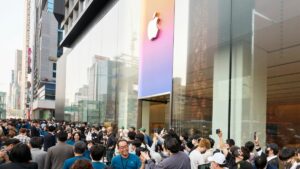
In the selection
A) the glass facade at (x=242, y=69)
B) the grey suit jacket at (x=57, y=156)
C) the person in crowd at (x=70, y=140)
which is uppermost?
the glass facade at (x=242, y=69)

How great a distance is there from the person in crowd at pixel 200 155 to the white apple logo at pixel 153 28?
10.6 m

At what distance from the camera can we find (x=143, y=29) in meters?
18.0

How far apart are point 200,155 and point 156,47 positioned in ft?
34.9

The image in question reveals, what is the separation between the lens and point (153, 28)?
54.3 ft

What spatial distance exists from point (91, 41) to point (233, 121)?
73.7 ft

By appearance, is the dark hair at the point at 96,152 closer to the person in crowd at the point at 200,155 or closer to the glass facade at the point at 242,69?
the person in crowd at the point at 200,155

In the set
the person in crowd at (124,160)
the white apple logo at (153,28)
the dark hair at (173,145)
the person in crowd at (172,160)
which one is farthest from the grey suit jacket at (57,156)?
the white apple logo at (153,28)

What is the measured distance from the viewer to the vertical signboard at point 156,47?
15.0 meters

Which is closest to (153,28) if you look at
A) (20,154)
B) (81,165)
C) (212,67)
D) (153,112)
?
(153,112)

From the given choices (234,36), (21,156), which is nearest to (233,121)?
(234,36)

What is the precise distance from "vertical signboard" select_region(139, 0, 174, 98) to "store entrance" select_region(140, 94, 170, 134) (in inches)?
25.7

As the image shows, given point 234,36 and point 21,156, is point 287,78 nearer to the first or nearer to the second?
point 234,36

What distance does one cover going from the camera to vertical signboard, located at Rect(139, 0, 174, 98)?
15.0 meters

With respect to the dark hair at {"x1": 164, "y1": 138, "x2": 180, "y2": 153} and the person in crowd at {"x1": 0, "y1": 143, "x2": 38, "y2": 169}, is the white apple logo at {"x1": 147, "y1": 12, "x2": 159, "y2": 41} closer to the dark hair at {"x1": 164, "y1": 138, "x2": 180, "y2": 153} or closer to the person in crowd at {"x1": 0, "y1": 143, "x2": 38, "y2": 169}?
the dark hair at {"x1": 164, "y1": 138, "x2": 180, "y2": 153}
